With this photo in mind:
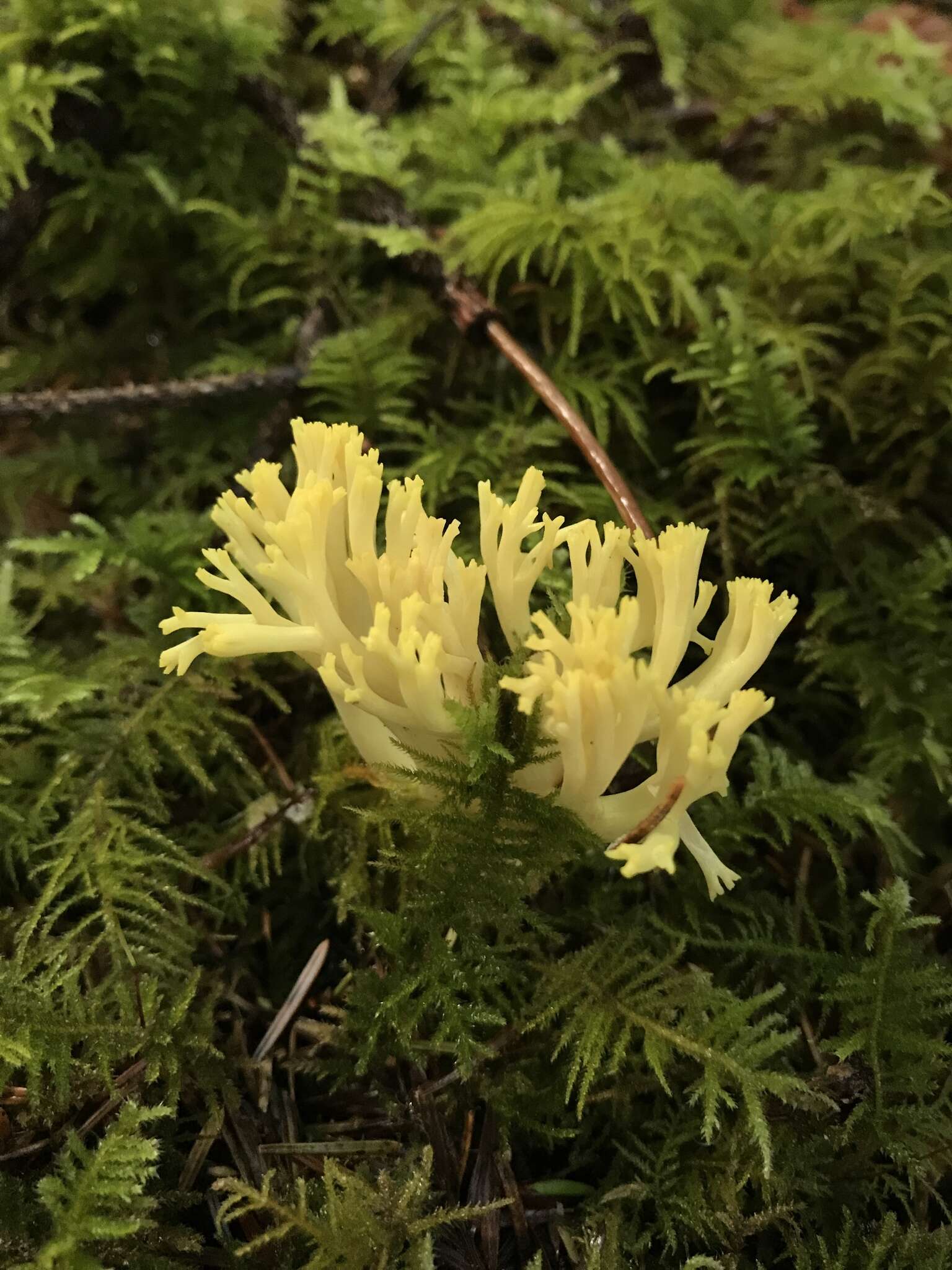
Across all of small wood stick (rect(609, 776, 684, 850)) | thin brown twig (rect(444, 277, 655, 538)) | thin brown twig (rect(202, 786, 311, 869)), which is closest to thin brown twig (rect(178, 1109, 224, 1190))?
thin brown twig (rect(202, 786, 311, 869))

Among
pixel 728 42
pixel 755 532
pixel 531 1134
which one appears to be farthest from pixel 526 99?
pixel 531 1134

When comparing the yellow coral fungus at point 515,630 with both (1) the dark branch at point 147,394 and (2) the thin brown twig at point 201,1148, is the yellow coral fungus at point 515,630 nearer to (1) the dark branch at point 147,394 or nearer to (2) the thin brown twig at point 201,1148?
(2) the thin brown twig at point 201,1148

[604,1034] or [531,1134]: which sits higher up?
[604,1034]

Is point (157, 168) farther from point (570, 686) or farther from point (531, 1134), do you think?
point (531, 1134)

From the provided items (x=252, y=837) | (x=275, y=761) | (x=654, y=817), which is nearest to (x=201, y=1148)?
(x=252, y=837)

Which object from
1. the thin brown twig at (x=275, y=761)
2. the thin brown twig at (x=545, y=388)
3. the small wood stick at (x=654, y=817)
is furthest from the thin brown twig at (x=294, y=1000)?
the thin brown twig at (x=545, y=388)

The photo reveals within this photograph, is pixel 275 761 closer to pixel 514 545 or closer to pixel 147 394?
pixel 514 545

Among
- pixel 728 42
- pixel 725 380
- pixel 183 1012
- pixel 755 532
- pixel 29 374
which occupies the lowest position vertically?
pixel 183 1012

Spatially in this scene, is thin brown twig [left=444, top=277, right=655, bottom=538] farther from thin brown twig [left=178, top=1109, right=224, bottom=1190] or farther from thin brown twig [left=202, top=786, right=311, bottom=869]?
thin brown twig [left=178, top=1109, right=224, bottom=1190]

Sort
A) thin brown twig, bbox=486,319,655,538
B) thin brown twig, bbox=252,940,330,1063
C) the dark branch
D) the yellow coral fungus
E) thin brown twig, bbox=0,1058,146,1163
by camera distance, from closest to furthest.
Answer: the yellow coral fungus → thin brown twig, bbox=0,1058,146,1163 → thin brown twig, bbox=252,940,330,1063 → thin brown twig, bbox=486,319,655,538 → the dark branch
